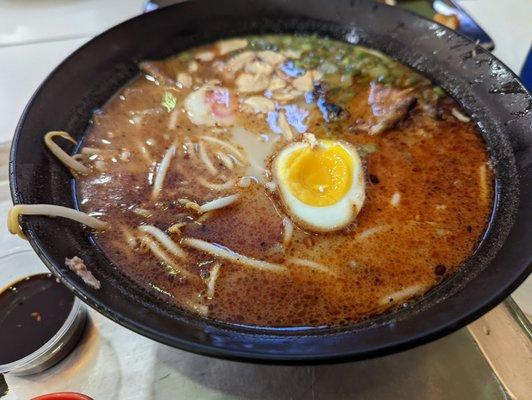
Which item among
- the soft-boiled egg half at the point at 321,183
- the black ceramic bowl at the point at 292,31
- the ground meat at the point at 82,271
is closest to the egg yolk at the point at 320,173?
the soft-boiled egg half at the point at 321,183

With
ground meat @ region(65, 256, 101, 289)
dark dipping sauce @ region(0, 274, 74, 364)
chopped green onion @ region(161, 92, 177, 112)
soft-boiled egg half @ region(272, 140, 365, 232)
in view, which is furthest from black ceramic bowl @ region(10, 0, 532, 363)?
soft-boiled egg half @ region(272, 140, 365, 232)

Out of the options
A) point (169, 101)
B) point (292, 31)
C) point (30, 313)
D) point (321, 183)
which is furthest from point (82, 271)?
point (292, 31)

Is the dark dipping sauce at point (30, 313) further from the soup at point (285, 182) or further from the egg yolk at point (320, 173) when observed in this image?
the egg yolk at point (320, 173)

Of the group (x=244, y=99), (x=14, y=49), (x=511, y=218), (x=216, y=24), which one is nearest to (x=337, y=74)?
(x=244, y=99)

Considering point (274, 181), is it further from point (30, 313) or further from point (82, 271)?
point (30, 313)

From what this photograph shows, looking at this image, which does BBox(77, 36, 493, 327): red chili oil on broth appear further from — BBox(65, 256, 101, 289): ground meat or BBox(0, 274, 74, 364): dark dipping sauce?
BBox(0, 274, 74, 364): dark dipping sauce

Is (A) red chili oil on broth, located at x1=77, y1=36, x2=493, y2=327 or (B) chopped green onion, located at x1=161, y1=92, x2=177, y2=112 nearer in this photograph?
(A) red chili oil on broth, located at x1=77, y1=36, x2=493, y2=327
